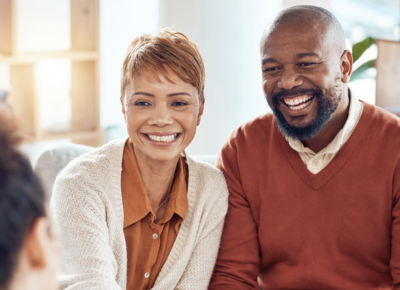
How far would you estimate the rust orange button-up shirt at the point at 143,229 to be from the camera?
4.86 feet

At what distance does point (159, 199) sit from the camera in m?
1.60

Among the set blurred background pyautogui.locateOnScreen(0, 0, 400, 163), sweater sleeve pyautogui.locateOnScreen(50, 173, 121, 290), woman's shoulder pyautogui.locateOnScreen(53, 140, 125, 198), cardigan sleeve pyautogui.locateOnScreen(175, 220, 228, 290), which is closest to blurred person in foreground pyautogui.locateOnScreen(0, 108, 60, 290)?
sweater sleeve pyautogui.locateOnScreen(50, 173, 121, 290)

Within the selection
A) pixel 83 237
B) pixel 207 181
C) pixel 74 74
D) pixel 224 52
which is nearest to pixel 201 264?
pixel 207 181

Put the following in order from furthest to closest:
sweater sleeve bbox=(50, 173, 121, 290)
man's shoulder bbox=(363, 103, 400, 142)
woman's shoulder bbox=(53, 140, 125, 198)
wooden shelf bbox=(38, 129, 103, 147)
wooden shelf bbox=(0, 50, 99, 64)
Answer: wooden shelf bbox=(38, 129, 103, 147) → wooden shelf bbox=(0, 50, 99, 64) → man's shoulder bbox=(363, 103, 400, 142) → woman's shoulder bbox=(53, 140, 125, 198) → sweater sleeve bbox=(50, 173, 121, 290)

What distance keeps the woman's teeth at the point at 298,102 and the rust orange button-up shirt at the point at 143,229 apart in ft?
1.59

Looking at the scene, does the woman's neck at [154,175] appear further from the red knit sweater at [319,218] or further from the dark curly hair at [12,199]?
the dark curly hair at [12,199]

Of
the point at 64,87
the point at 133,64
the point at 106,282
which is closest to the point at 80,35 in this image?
the point at 64,87

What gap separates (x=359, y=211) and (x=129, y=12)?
9.55ft

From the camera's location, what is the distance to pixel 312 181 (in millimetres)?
1566

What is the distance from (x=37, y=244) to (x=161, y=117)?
948 mm

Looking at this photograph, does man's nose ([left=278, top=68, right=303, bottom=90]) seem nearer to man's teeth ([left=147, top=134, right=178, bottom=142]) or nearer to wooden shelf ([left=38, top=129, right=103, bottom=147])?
man's teeth ([left=147, top=134, right=178, bottom=142])

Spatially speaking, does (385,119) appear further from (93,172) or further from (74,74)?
(74,74)

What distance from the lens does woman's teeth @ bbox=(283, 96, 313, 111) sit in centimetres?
160

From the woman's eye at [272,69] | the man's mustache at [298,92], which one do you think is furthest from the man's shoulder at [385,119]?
the woman's eye at [272,69]
